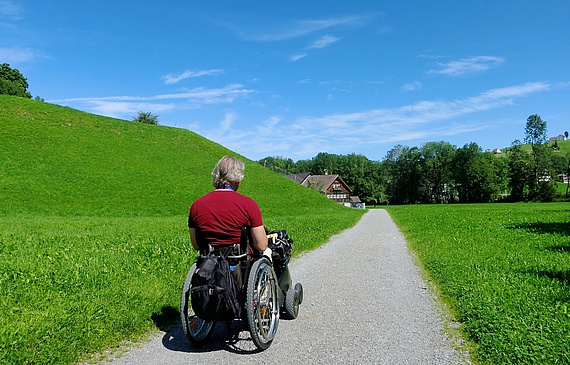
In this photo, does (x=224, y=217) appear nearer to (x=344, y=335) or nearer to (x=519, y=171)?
(x=344, y=335)

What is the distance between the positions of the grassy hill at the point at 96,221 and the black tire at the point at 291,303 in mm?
1759

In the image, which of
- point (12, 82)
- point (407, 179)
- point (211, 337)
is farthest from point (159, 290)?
point (407, 179)

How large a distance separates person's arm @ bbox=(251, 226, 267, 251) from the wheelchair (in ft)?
0.24

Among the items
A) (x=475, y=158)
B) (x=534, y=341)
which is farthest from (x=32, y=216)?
(x=475, y=158)

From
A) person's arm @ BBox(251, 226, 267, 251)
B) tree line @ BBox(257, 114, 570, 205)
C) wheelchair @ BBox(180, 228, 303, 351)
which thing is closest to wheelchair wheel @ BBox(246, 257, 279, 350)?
wheelchair @ BBox(180, 228, 303, 351)

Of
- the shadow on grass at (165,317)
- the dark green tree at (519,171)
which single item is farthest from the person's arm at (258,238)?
the dark green tree at (519,171)

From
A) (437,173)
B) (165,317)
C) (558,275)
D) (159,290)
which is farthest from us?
(437,173)

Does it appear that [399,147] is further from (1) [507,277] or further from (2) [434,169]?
(1) [507,277]

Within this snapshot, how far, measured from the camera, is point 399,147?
6176 inches

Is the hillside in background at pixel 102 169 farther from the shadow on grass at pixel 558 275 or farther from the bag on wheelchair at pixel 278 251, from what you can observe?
the shadow on grass at pixel 558 275

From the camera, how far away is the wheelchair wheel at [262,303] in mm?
4828

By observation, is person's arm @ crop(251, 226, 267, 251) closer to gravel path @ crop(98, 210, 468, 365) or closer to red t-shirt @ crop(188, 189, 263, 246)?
red t-shirt @ crop(188, 189, 263, 246)

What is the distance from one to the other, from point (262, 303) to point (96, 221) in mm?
23084

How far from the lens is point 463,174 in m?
117
